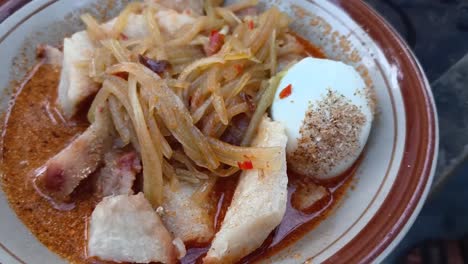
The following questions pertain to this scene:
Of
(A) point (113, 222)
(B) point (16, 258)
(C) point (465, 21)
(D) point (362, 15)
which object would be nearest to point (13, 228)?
(B) point (16, 258)

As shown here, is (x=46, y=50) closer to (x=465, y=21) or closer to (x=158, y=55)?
(x=158, y=55)

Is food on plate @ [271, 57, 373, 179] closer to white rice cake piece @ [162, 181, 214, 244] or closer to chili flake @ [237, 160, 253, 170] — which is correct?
chili flake @ [237, 160, 253, 170]

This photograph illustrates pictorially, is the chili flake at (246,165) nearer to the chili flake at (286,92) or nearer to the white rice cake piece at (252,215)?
the white rice cake piece at (252,215)

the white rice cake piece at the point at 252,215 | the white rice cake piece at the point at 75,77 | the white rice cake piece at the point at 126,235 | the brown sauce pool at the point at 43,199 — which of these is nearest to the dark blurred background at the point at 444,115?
the brown sauce pool at the point at 43,199

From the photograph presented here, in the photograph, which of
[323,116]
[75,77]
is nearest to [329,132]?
[323,116]

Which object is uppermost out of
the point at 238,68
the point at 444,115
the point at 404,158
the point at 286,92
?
the point at 238,68

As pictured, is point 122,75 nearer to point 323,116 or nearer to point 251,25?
point 251,25

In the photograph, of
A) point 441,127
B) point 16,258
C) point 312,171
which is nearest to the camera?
point 16,258
